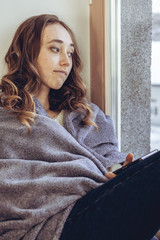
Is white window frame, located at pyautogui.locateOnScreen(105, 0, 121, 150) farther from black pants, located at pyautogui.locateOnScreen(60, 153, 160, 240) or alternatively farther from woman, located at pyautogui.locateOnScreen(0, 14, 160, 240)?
black pants, located at pyautogui.locateOnScreen(60, 153, 160, 240)

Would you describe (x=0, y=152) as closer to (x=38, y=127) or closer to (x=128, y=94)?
(x=38, y=127)

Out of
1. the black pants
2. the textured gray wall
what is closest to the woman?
the black pants

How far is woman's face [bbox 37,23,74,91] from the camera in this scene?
1.08m

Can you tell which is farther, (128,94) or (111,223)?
(128,94)

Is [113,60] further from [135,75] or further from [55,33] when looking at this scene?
[55,33]

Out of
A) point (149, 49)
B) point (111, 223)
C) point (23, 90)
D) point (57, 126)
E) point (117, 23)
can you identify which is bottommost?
point (111, 223)

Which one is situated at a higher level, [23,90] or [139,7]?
[139,7]

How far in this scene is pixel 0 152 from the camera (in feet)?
2.95

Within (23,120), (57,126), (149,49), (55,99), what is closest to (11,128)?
(23,120)

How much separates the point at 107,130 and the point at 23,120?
377mm

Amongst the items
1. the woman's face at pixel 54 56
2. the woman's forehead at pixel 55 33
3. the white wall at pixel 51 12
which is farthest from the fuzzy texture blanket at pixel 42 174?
the white wall at pixel 51 12

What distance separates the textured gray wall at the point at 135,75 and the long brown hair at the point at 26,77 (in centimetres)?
20

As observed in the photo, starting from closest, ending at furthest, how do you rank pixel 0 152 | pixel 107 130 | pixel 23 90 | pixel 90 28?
pixel 0 152, pixel 23 90, pixel 107 130, pixel 90 28

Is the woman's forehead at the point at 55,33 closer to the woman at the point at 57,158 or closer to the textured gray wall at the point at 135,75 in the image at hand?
the woman at the point at 57,158
